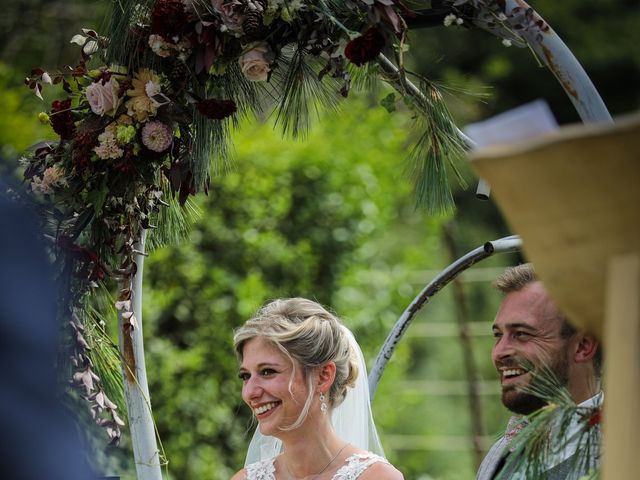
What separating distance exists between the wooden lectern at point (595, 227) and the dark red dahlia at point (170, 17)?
131 centimetres

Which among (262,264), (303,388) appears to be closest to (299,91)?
(303,388)

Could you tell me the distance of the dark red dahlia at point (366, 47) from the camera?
218cm

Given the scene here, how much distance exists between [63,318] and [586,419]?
4.43 feet

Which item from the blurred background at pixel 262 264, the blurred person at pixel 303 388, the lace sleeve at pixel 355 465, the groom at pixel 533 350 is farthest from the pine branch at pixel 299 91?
the blurred background at pixel 262 264

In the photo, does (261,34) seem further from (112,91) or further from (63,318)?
(63,318)

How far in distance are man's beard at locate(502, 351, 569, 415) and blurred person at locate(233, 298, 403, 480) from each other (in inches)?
17.8

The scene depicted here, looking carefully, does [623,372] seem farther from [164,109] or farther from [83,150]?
[83,150]

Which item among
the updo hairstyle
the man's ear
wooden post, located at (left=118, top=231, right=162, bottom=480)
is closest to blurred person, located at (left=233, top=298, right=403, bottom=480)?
the updo hairstyle

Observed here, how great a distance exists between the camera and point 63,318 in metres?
2.47

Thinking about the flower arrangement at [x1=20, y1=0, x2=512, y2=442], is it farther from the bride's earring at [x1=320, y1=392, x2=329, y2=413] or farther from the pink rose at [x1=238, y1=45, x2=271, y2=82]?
the bride's earring at [x1=320, y1=392, x2=329, y2=413]

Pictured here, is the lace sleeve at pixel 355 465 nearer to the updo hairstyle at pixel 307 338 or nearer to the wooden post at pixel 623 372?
the updo hairstyle at pixel 307 338

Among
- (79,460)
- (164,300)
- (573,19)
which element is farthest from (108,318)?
(573,19)

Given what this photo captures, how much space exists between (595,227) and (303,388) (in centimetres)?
179

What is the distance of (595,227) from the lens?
1.19m
